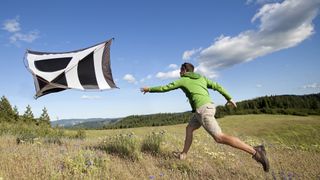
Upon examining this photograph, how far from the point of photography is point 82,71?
8.26 meters

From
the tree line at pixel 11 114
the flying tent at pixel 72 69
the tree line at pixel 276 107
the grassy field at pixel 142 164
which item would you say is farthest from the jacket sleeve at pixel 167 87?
the tree line at pixel 276 107

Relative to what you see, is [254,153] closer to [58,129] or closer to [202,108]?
[202,108]

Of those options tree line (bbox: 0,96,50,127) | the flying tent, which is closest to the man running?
the flying tent

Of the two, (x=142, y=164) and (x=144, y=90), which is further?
(x=144, y=90)

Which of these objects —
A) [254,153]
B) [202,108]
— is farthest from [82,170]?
[254,153]

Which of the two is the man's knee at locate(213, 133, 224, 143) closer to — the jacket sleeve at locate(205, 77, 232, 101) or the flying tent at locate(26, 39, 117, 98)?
the jacket sleeve at locate(205, 77, 232, 101)

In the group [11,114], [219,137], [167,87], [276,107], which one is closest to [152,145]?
[167,87]

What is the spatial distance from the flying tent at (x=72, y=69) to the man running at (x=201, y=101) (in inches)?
88.5

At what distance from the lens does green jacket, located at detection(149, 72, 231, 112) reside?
6.33 meters

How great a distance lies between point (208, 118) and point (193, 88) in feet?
2.39

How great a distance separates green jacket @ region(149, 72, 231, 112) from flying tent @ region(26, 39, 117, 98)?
2.39m

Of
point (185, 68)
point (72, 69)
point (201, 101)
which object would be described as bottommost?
point (201, 101)

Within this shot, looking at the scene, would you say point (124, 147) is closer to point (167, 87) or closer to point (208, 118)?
point (167, 87)

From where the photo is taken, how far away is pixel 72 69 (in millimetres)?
8070
